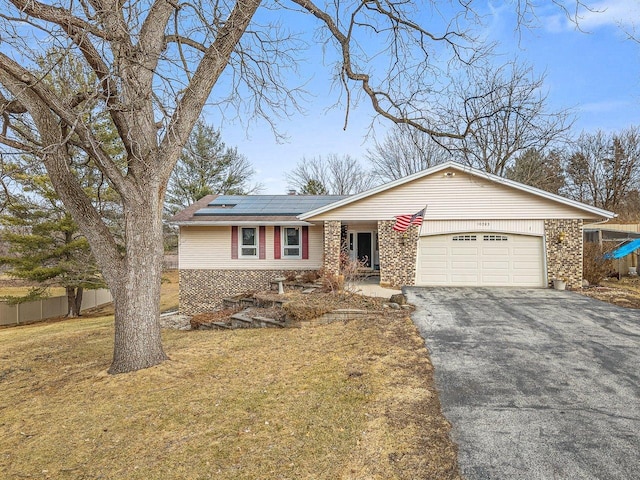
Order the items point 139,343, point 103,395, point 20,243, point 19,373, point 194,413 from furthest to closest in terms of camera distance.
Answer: point 20,243 < point 19,373 < point 139,343 < point 103,395 < point 194,413

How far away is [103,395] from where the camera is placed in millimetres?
4512

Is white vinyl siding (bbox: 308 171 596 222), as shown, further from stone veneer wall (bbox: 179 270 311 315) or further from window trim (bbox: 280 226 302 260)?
stone veneer wall (bbox: 179 270 311 315)

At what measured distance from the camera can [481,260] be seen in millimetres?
12820

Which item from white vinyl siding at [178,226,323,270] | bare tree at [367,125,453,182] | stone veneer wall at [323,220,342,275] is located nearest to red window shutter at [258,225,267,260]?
white vinyl siding at [178,226,323,270]

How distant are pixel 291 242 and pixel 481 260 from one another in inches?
298

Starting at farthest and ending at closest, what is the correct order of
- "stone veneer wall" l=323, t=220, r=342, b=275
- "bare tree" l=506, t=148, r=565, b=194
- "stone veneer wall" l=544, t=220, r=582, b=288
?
"bare tree" l=506, t=148, r=565, b=194, "stone veneer wall" l=323, t=220, r=342, b=275, "stone veneer wall" l=544, t=220, r=582, b=288

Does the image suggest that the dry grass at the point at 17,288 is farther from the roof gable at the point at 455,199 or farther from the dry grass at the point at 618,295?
the dry grass at the point at 618,295

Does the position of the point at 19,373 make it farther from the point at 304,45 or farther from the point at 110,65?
the point at 304,45

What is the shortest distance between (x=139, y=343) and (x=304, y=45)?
223 inches

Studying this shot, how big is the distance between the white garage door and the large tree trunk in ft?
32.4

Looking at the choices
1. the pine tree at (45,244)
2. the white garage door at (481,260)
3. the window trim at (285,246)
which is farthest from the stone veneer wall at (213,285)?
the white garage door at (481,260)

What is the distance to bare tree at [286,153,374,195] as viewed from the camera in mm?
34125

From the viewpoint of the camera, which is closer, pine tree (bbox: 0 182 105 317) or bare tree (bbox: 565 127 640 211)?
pine tree (bbox: 0 182 105 317)

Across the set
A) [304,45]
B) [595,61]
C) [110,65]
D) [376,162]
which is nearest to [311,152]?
[376,162]
